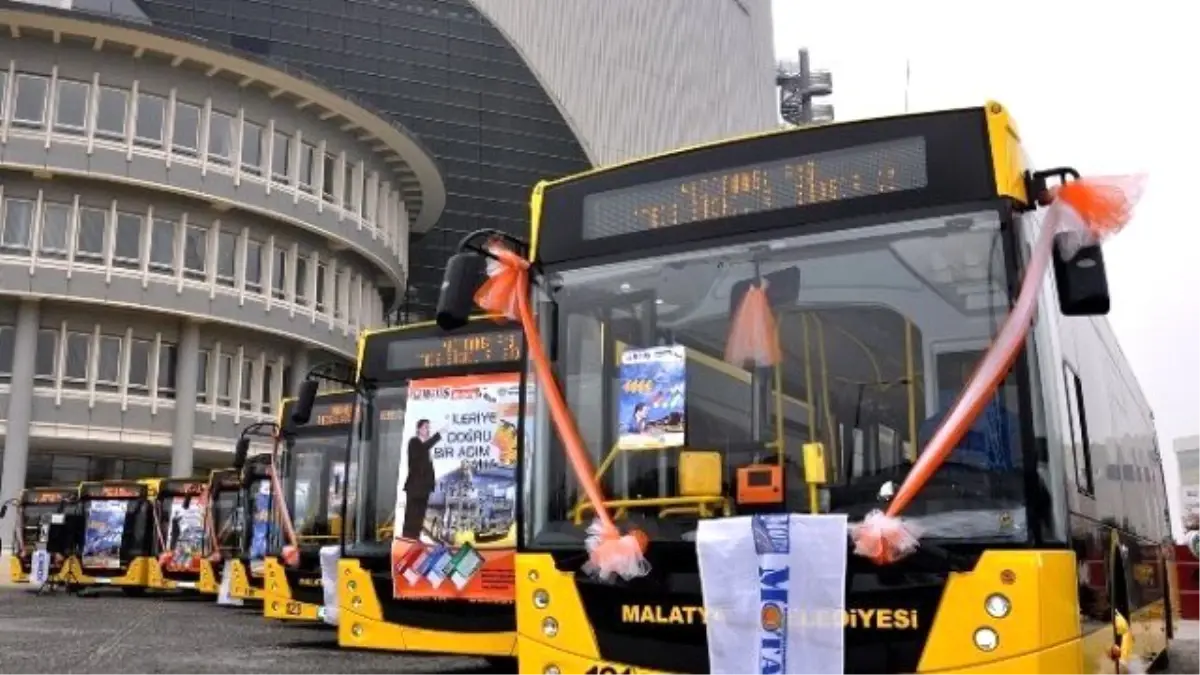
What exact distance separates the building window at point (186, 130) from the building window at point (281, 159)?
2649mm

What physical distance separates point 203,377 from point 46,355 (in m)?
4.77

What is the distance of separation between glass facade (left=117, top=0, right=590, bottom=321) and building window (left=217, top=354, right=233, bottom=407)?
53.5 feet

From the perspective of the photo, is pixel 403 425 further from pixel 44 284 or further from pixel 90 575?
pixel 44 284

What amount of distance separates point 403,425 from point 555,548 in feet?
18.5

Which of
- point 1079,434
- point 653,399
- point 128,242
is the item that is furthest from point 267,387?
point 1079,434

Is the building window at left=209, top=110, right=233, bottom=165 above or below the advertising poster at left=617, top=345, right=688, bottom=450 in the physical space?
above

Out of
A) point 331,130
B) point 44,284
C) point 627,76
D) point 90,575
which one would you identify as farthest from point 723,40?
point 90,575

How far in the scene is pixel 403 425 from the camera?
10.6 meters

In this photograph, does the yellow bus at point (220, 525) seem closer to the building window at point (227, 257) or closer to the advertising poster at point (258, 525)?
the advertising poster at point (258, 525)

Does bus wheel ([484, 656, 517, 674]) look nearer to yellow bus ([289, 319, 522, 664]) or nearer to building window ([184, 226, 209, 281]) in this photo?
yellow bus ([289, 319, 522, 664])

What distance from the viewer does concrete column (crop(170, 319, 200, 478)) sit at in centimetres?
3628

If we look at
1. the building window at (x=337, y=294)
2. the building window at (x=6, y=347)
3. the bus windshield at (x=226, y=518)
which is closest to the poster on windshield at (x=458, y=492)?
the bus windshield at (x=226, y=518)

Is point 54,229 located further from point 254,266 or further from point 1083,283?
point 1083,283

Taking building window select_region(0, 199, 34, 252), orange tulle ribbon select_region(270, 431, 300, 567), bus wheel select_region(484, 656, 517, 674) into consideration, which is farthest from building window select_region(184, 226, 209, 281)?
bus wheel select_region(484, 656, 517, 674)
